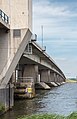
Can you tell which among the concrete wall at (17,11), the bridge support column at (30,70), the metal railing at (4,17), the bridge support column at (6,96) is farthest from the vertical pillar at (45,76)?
the bridge support column at (6,96)

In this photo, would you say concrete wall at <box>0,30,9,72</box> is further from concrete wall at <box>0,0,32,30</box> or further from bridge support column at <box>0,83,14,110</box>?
bridge support column at <box>0,83,14,110</box>

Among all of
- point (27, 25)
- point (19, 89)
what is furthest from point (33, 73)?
point (27, 25)

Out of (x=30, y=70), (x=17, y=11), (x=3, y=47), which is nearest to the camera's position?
(x=3, y=47)

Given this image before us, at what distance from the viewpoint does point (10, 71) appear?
40625 millimetres

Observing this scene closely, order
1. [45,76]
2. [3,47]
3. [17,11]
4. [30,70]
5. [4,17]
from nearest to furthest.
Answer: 1. [4,17]
2. [3,47]
3. [17,11]
4. [30,70]
5. [45,76]

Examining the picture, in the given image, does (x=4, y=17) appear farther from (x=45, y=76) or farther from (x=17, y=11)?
(x=45, y=76)

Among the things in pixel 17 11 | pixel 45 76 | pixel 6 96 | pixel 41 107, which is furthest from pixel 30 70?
pixel 6 96

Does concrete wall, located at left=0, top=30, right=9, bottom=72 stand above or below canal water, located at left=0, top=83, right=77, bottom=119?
above

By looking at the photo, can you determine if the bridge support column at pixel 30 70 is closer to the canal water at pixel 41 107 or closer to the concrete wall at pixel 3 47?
the canal water at pixel 41 107

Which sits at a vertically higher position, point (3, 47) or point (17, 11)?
point (17, 11)

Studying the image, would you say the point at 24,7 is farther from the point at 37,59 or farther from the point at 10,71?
the point at 37,59

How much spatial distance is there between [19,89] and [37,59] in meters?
24.9

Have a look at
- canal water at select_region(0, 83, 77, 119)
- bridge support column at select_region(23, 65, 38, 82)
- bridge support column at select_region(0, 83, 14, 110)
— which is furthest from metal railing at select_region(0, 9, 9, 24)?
bridge support column at select_region(23, 65, 38, 82)

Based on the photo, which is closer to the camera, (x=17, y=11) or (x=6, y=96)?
(x=6, y=96)
